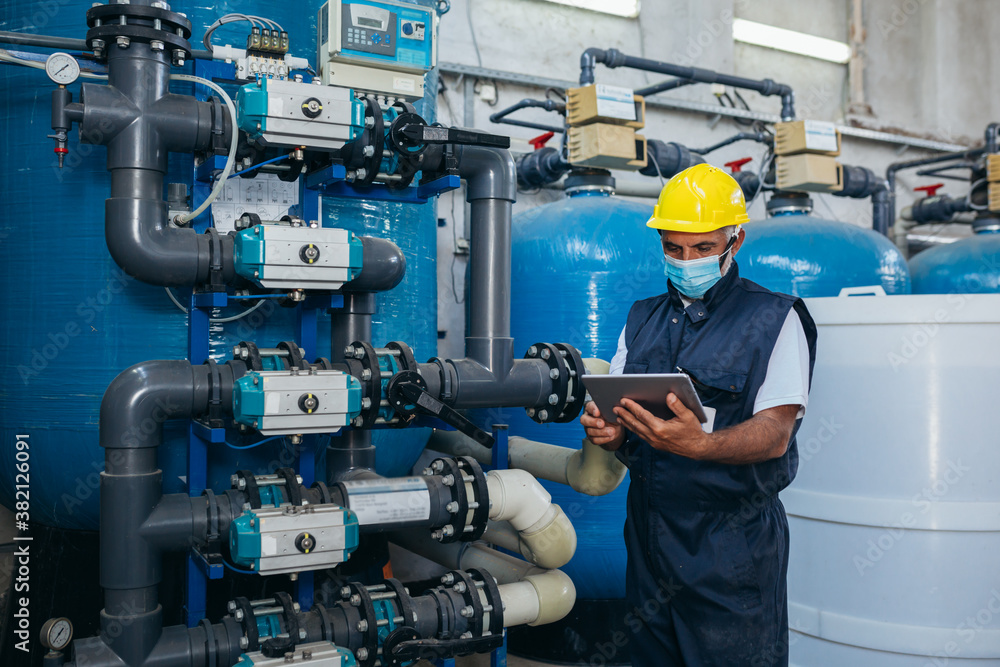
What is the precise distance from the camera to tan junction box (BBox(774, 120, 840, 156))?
140 inches

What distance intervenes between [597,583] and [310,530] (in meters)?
1.28

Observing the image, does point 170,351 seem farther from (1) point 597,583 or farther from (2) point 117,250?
(1) point 597,583

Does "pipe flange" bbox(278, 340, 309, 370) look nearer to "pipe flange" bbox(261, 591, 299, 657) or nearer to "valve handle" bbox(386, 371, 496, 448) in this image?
"valve handle" bbox(386, 371, 496, 448)

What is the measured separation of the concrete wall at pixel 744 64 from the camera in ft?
11.6

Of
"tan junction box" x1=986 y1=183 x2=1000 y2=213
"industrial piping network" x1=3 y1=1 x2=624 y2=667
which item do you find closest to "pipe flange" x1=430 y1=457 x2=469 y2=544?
"industrial piping network" x1=3 y1=1 x2=624 y2=667

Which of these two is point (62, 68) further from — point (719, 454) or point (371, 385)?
point (719, 454)

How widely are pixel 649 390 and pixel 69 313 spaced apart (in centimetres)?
143

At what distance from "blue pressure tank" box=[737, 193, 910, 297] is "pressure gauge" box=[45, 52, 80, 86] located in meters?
2.37

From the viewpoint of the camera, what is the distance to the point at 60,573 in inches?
84.2

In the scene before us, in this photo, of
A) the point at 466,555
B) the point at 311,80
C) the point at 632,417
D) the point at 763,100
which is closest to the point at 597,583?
the point at 466,555

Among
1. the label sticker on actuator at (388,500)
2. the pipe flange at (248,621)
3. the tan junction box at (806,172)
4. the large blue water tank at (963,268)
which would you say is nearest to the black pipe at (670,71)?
the tan junction box at (806,172)

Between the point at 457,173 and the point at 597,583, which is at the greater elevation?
the point at 457,173

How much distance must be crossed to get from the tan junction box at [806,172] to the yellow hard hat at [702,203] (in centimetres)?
221

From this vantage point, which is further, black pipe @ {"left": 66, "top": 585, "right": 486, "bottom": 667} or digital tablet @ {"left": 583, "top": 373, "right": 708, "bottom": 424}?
black pipe @ {"left": 66, "top": 585, "right": 486, "bottom": 667}
